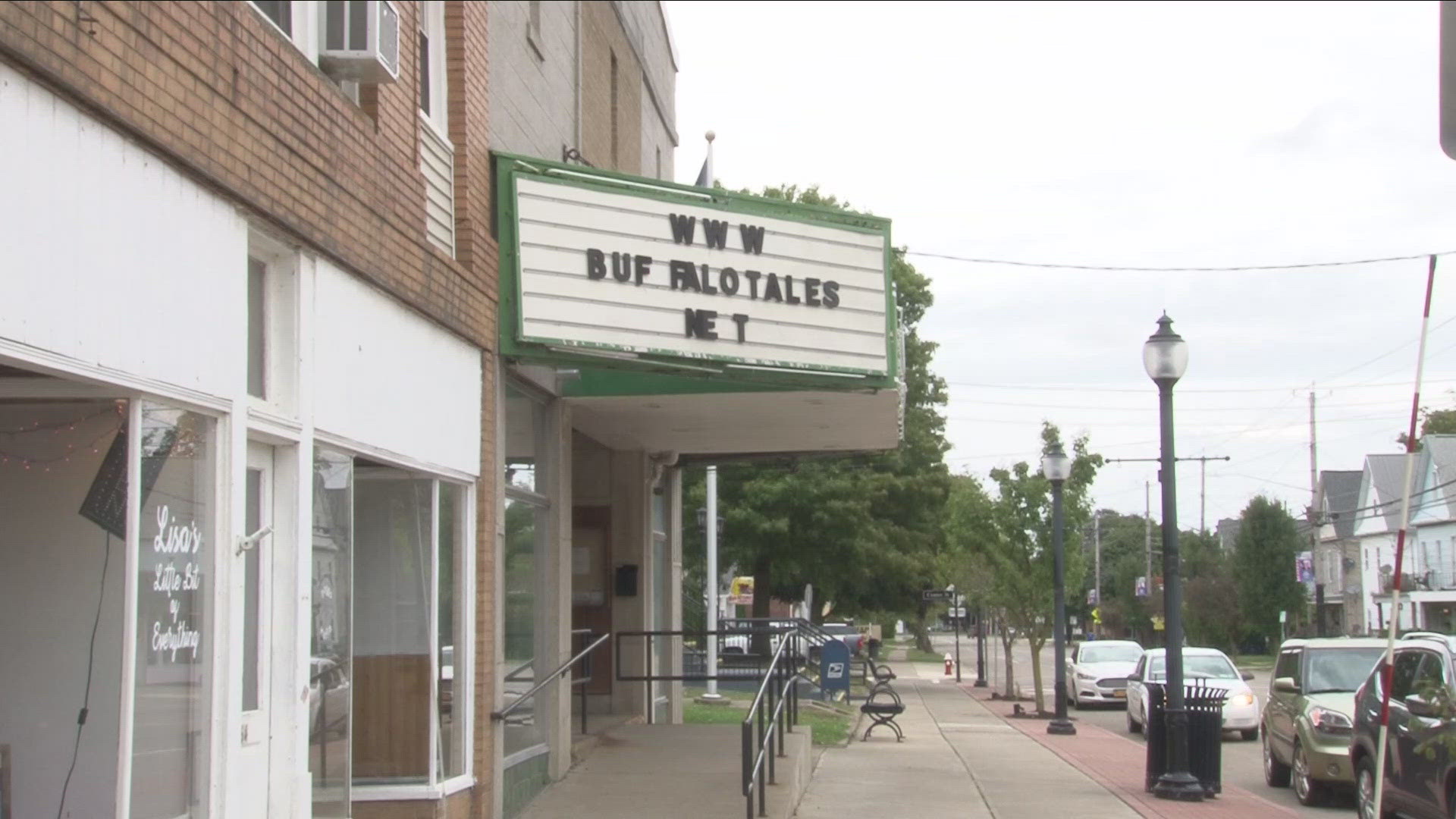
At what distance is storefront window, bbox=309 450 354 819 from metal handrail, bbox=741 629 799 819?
7.65ft

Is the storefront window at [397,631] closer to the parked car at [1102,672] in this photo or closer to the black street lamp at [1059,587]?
the black street lamp at [1059,587]

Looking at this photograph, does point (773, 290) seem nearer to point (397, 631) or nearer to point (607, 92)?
point (397, 631)

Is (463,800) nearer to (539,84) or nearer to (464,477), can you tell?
(464,477)

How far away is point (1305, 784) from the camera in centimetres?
1510

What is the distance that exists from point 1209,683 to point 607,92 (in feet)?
48.6

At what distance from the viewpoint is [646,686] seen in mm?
16844

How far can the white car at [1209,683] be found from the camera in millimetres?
24688

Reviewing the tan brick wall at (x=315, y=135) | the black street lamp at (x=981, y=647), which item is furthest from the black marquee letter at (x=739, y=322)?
the black street lamp at (x=981, y=647)

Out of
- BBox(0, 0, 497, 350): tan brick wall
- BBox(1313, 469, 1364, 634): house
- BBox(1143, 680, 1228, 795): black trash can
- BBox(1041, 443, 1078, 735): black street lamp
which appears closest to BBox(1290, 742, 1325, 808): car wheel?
BBox(1143, 680, 1228, 795): black trash can

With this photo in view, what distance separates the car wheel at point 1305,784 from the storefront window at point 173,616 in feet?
38.1

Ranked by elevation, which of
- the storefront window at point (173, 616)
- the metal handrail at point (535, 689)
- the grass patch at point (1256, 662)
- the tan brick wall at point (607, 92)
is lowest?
the grass patch at point (1256, 662)

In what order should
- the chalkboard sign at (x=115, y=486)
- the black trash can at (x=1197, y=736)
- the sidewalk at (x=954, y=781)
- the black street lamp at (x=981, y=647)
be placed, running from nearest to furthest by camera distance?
the chalkboard sign at (x=115, y=486), the sidewalk at (x=954, y=781), the black trash can at (x=1197, y=736), the black street lamp at (x=981, y=647)

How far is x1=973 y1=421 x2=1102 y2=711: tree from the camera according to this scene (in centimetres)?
3272

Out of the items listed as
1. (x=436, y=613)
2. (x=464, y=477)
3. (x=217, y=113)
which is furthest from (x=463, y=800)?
(x=217, y=113)
